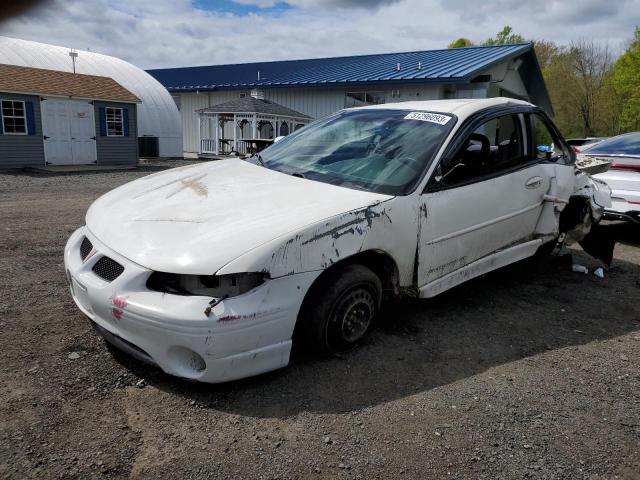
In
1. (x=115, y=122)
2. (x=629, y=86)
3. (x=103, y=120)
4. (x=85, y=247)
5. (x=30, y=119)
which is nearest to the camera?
(x=85, y=247)

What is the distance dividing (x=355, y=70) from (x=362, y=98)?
221 centimetres

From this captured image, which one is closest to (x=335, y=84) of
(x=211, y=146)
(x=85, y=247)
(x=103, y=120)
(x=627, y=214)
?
(x=211, y=146)

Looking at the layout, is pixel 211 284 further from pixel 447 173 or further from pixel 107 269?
pixel 447 173

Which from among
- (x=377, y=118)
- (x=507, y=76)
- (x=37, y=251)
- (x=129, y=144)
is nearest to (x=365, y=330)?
(x=377, y=118)

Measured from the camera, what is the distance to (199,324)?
7.95 ft

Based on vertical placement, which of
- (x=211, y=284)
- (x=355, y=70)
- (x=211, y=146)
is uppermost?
(x=355, y=70)

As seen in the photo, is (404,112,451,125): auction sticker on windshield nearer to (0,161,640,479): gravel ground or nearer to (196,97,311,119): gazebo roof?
(0,161,640,479): gravel ground

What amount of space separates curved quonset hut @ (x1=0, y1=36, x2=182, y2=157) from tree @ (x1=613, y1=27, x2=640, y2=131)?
32.6m

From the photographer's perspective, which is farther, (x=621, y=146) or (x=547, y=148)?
(x=621, y=146)

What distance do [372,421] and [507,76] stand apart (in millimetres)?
21722

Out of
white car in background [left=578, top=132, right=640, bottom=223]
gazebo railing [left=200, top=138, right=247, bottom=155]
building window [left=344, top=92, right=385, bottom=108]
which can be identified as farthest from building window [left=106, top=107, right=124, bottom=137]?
white car in background [left=578, top=132, right=640, bottom=223]

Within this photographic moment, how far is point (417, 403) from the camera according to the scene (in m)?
2.76

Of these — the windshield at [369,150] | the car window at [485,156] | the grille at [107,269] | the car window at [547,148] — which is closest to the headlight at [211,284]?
the grille at [107,269]

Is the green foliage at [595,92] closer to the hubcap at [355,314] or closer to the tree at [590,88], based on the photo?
the tree at [590,88]
